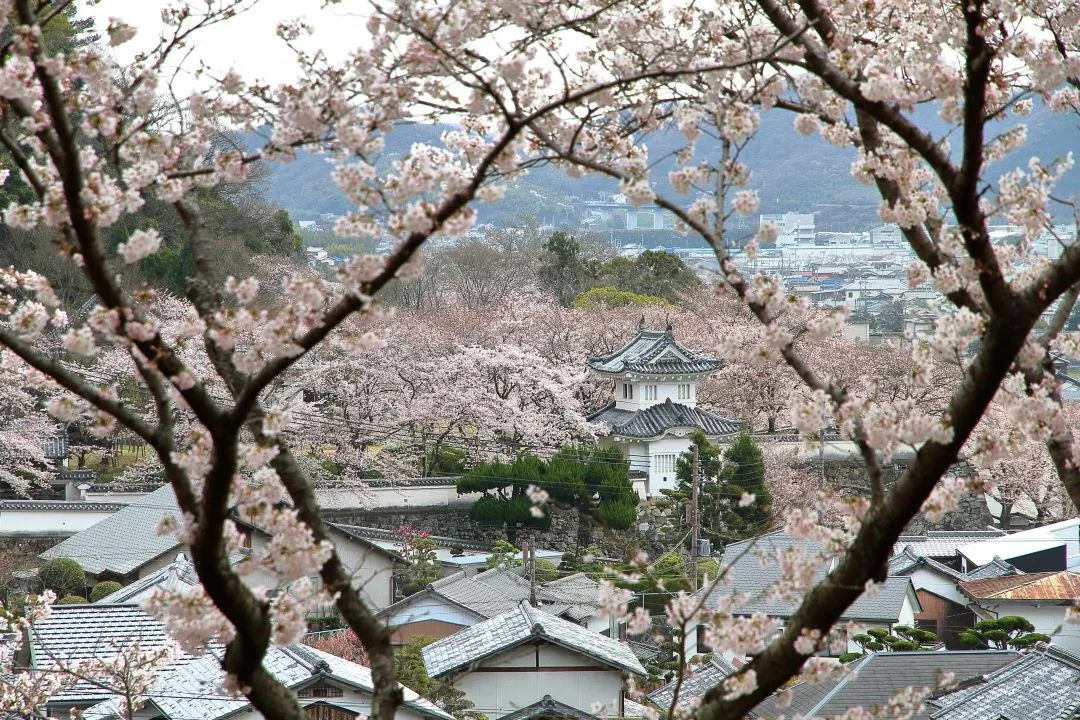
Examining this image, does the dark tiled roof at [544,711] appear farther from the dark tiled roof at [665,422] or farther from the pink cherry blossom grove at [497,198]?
the dark tiled roof at [665,422]

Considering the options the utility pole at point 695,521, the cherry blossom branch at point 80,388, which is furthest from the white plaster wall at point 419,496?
the cherry blossom branch at point 80,388

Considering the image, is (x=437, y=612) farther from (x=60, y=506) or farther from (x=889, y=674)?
(x=60, y=506)

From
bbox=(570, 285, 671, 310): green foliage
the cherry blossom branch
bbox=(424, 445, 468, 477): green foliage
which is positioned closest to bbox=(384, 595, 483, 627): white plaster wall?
bbox=(424, 445, 468, 477): green foliage

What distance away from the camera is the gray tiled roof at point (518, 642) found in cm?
1037

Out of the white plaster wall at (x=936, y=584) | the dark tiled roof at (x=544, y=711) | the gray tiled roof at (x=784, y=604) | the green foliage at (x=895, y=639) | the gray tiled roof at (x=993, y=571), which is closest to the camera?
the dark tiled roof at (x=544, y=711)

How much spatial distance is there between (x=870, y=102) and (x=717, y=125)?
637 millimetres

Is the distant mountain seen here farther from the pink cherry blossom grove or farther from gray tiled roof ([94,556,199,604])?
the pink cherry blossom grove

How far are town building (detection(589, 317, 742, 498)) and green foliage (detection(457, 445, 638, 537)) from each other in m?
1.00

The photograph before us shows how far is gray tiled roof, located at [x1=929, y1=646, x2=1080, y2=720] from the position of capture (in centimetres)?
967

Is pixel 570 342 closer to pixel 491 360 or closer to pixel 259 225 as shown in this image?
pixel 491 360

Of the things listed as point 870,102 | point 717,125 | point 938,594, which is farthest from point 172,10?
point 938,594

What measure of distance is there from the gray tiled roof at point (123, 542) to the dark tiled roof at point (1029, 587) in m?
11.6

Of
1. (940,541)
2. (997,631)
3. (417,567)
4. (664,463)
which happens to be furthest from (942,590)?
(417,567)

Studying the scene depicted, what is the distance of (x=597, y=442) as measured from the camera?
23.6 m
